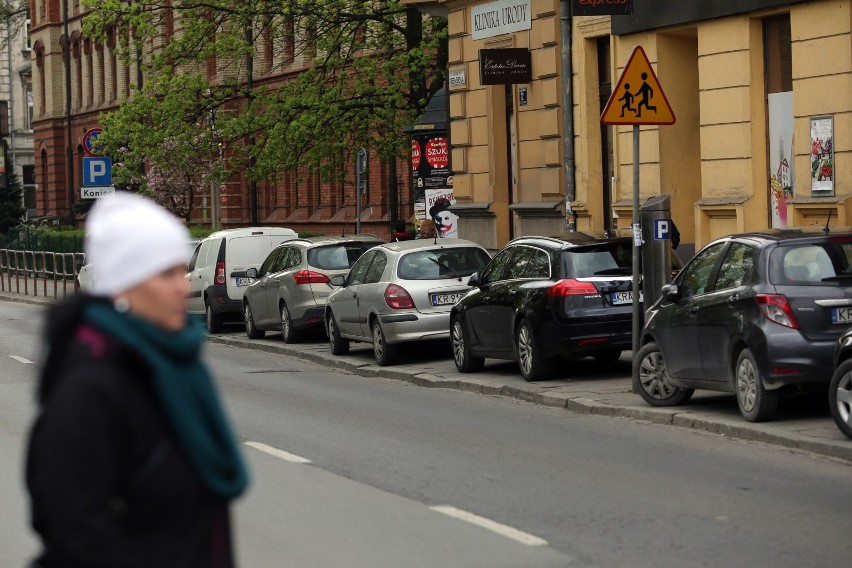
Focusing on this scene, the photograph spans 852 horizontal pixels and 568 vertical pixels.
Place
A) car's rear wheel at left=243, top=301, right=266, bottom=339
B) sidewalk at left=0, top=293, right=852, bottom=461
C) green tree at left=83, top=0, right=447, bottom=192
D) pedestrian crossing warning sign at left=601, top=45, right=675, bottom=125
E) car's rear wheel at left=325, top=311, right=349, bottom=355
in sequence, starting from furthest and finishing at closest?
green tree at left=83, top=0, right=447, bottom=192 → car's rear wheel at left=243, top=301, right=266, bottom=339 → car's rear wheel at left=325, top=311, right=349, bottom=355 → pedestrian crossing warning sign at left=601, top=45, right=675, bottom=125 → sidewalk at left=0, top=293, right=852, bottom=461

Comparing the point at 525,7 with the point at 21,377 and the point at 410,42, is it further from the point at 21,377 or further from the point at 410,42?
the point at 21,377

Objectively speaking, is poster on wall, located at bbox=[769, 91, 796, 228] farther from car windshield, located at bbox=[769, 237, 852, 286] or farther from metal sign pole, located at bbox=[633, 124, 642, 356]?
car windshield, located at bbox=[769, 237, 852, 286]

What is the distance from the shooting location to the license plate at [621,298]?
15844mm

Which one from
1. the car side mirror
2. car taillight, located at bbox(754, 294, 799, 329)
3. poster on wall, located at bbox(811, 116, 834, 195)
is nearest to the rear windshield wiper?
the car side mirror

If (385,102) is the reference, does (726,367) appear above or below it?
below

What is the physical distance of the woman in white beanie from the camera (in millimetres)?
3314

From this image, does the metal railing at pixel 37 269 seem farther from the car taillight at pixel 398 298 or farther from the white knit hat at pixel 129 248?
the white knit hat at pixel 129 248

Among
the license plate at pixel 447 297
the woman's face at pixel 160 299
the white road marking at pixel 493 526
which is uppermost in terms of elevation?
the woman's face at pixel 160 299

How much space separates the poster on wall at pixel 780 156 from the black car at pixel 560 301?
478 centimetres

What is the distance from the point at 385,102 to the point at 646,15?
9200 millimetres

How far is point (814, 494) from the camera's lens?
9.38 meters

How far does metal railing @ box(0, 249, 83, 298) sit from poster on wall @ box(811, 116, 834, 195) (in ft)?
83.5

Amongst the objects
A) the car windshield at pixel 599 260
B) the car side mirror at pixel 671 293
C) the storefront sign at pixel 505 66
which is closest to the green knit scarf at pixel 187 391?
the car side mirror at pixel 671 293

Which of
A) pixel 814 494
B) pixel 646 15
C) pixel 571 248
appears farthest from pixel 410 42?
pixel 814 494
